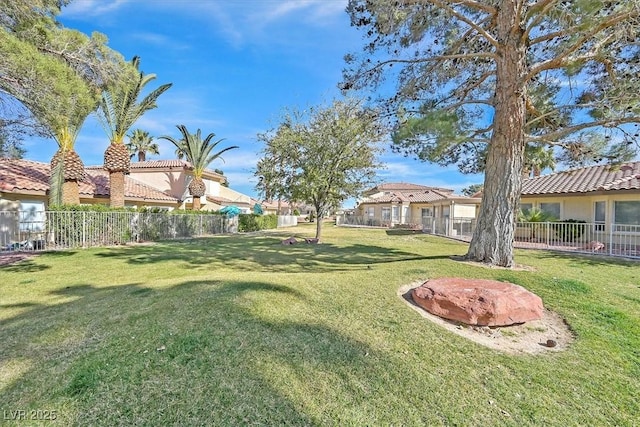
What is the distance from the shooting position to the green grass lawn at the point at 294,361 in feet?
9.68

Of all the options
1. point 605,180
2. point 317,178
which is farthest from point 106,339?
point 605,180

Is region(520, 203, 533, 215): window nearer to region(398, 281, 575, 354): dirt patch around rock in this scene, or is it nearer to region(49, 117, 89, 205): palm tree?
region(398, 281, 575, 354): dirt patch around rock

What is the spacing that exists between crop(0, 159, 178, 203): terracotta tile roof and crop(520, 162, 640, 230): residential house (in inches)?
1036

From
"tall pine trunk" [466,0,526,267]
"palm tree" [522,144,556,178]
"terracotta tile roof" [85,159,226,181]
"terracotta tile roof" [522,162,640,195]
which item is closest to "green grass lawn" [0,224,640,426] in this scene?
"tall pine trunk" [466,0,526,267]

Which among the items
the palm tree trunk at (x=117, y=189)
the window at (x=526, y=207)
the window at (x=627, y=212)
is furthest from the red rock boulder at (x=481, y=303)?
the palm tree trunk at (x=117, y=189)

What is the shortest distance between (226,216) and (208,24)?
56.8ft

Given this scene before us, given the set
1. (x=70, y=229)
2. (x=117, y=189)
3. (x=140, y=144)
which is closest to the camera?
(x=70, y=229)

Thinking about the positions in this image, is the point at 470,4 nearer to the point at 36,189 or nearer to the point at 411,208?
the point at 36,189

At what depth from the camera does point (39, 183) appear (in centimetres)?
1759

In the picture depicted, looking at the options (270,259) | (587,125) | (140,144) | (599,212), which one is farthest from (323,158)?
(140,144)

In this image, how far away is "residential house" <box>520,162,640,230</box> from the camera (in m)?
15.2

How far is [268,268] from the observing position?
10258 mm

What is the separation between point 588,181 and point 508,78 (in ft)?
45.4

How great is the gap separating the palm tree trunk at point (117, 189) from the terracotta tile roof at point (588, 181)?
25.5 metres
